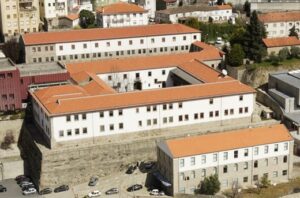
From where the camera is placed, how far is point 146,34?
85.0 m

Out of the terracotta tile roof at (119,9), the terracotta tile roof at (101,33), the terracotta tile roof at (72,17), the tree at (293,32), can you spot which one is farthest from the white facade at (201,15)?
the terracotta tile roof at (72,17)

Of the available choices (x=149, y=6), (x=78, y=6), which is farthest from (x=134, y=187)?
(x=149, y=6)

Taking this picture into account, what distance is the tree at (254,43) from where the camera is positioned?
78.9 metres

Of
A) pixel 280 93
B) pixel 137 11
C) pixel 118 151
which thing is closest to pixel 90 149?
pixel 118 151

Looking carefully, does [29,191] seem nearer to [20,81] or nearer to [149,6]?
[20,81]

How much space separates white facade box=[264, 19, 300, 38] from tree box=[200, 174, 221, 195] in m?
39.9

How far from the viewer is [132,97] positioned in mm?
62906

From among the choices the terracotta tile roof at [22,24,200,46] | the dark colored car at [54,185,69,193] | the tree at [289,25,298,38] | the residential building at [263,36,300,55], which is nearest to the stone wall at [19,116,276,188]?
the dark colored car at [54,185,69,193]

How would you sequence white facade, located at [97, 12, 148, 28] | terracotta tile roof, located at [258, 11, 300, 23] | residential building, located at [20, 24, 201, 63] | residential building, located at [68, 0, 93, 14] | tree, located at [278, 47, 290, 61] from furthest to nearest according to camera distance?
residential building, located at [68, 0, 93, 14]
white facade, located at [97, 12, 148, 28]
terracotta tile roof, located at [258, 11, 300, 23]
residential building, located at [20, 24, 201, 63]
tree, located at [278, 47, 290, 61]

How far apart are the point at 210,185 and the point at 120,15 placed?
4334 centimetres

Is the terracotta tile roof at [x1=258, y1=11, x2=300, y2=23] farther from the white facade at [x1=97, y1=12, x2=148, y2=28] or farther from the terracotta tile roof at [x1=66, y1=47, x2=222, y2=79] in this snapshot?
the white facade at [x1=97, y1=12, x2=148, y2=28]

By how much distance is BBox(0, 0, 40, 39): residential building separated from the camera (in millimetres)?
90562

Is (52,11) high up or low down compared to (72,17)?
up

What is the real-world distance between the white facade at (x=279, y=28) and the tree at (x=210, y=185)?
39.9 metres
